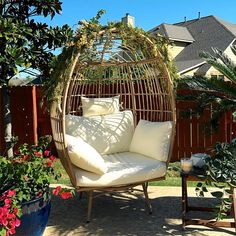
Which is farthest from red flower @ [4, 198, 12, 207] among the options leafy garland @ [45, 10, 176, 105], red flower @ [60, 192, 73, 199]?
leafy garland @ [45, 10, 176, 105]

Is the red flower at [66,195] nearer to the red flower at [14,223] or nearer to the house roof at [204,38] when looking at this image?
the red flower at [14,223]

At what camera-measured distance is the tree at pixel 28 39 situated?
4465 millimetres

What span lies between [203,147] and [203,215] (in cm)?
305

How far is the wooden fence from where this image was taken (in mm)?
6617

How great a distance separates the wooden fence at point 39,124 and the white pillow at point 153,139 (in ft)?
8.06

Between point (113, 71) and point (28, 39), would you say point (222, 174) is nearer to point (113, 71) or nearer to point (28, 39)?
point (113, 71)

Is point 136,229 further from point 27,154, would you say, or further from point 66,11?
point 66,11

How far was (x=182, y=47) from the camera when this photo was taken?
21.8 m

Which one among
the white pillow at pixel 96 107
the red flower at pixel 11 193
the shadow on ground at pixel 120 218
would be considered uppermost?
the white pillow at pixel 96 107

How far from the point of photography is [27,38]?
16.0ft

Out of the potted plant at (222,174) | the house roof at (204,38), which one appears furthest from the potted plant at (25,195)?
the house roof at (204,38)

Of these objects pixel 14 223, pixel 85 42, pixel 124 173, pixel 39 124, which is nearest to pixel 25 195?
pixel 14 223

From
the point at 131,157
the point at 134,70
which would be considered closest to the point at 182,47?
the point at 134,70

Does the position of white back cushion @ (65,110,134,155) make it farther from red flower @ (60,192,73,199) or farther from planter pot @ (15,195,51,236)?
planter pot @ (15,195,51,236)
